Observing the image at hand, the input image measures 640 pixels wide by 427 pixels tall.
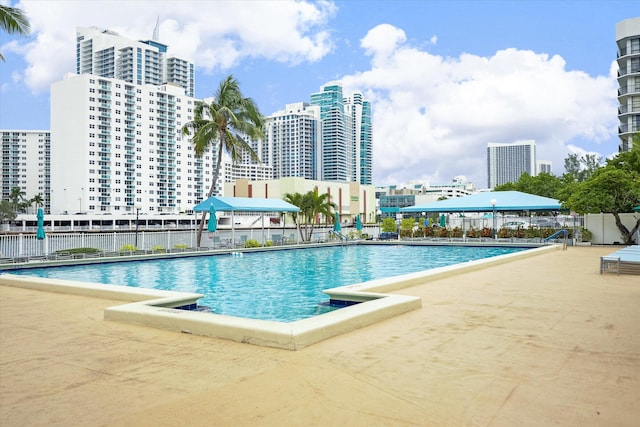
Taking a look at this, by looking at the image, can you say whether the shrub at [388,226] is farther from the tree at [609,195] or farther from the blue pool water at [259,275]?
the tree at [609,195]

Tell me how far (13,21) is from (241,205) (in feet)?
45.2

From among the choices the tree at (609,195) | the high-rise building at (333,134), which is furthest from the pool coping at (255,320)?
the high-rise building at (333,134)

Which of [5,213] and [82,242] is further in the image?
[5,213]

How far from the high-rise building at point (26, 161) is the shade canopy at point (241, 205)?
129 metres

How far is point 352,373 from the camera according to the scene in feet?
14.2

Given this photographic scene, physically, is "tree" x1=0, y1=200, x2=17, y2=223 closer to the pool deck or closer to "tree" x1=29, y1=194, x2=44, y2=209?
"tree" x1=29, y1=194, x2=44, y2=209

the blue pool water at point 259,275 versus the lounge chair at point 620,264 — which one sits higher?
the lounge chair at point 620,264

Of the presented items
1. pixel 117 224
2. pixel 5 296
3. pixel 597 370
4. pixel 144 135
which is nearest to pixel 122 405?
pixel 597 370

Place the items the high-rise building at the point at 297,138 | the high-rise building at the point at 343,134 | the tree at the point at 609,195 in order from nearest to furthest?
the tree at the point at 609,195, the high-rise building at the point at 297,138, the high-rise building at the point at 343,134

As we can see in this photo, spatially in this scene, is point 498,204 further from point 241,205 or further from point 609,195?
point 241,205

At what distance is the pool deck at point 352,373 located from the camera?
3432mm

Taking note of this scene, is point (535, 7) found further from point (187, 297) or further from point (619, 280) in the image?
point (187, 297)

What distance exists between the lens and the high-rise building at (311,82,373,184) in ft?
547

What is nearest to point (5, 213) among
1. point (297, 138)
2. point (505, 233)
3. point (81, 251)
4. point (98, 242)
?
point (98, 242)
